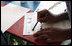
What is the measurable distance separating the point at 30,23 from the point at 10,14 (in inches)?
7.0

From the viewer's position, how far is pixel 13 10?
73cm

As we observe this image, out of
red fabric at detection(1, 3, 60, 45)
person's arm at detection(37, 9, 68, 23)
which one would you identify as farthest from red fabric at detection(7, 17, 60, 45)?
person's arm at detection(37, 9, 68, 23)

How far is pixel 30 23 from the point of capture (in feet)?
1.99

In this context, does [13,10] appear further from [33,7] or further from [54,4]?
[54,4]

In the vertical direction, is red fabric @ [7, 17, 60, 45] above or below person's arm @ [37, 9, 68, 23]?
below

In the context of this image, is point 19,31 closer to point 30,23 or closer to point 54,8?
point 30,23

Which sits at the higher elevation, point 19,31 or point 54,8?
point 54,8

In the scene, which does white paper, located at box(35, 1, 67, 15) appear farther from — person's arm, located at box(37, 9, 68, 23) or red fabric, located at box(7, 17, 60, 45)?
red fabric, located at box(7, 17, 60, 45)

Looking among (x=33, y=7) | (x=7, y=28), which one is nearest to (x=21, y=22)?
(x=7, y=28)

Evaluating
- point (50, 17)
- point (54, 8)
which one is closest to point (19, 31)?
point (50, 17)

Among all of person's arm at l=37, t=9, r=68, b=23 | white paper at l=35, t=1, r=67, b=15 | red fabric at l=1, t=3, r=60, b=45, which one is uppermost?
white paper at l=35, t=1, r=67, b=15

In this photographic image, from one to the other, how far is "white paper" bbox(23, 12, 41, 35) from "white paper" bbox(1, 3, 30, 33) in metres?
0.05

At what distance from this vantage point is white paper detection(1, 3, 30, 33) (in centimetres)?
62

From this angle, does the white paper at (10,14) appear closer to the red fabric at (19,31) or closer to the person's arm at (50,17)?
the red fabric at (19,31)
